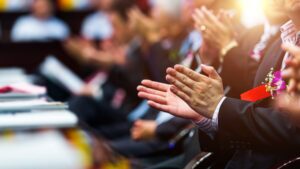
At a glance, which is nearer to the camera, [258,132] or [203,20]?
[258,132]

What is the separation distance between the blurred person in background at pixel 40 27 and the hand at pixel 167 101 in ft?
24.0

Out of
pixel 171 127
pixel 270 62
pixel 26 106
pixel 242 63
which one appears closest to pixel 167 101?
pixel 270 62

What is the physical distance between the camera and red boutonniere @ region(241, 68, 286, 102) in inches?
96.1

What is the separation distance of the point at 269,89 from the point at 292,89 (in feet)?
1.24

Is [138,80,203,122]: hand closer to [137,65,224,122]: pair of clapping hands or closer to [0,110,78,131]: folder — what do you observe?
[137,65,224,122]: pair of clapping hands

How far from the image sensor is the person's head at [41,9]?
9.89m

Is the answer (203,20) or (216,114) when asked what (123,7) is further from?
(216,114)

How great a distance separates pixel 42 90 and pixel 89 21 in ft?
22.6

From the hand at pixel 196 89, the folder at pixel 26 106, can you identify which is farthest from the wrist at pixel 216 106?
the folder at pixel 26 106

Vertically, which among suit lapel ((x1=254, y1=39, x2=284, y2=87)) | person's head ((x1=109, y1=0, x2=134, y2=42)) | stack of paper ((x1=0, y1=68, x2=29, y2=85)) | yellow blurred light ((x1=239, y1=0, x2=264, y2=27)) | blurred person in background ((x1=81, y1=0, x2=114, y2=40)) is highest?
blurred person in background ((x1=81, y1=0, x2=114, y2=40))

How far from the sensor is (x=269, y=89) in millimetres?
2492

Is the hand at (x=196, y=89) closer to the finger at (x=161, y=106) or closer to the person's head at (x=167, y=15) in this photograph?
the finger at (x=161, y=106)

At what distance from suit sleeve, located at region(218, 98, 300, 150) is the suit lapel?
0.19 meters

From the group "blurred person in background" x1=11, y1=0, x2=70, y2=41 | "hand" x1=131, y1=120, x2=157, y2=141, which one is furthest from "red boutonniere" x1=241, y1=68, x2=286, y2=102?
"blurred person in background" x1=11, y1=0, x2=70, y2=41
